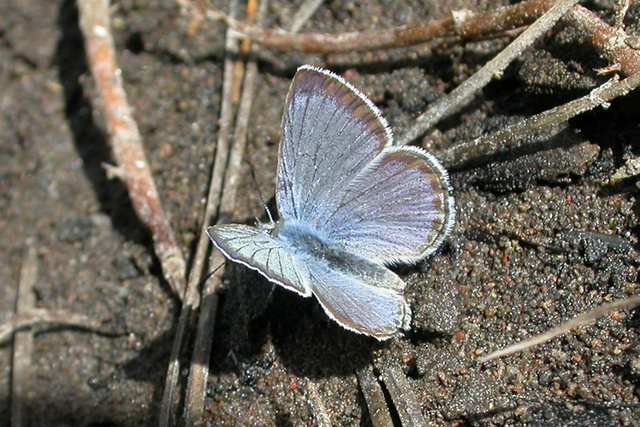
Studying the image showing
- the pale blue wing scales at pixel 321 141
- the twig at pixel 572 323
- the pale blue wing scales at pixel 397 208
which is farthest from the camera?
the pale blue wing scales at pixel 321 141

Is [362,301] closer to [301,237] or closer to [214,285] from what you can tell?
[301,237]

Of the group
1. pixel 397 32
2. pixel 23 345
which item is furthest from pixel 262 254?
pixel 23 345

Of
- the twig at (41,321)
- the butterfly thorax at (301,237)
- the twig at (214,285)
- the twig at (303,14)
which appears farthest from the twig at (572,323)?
the twig at (303,14)

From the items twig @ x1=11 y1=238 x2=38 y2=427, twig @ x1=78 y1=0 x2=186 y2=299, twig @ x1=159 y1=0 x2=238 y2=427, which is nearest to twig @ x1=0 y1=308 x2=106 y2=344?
twig @ x1=11 y1=238 x2=38 y2=427

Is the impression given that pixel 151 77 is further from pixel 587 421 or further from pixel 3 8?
pixel 587 421

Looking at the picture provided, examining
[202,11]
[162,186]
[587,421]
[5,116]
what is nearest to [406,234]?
[587,421]

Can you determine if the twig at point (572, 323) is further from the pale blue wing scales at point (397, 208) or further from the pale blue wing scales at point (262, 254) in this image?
the pale blue wing scales at point (262, 254)

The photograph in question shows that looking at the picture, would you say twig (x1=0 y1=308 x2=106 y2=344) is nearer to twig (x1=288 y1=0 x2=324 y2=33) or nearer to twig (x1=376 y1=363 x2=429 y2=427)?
twig (x1=376 y1=363 x2=429 y2=427)
